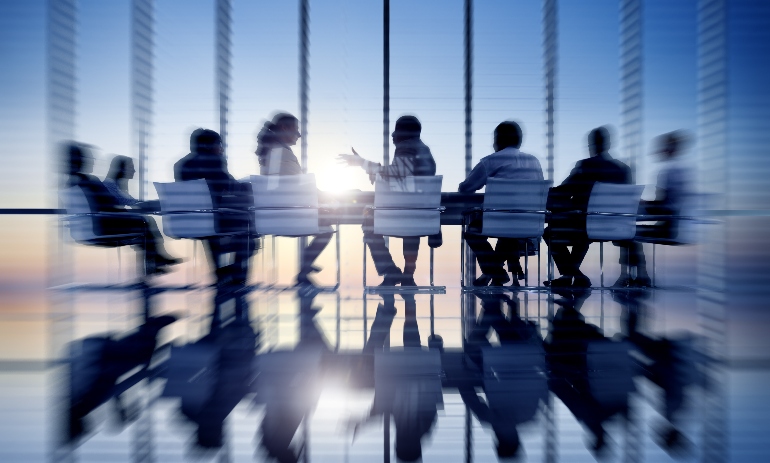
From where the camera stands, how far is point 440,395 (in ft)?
3.24

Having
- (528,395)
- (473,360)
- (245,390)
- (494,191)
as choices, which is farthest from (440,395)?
(494,191)

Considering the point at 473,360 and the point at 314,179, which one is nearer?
the point at 473,360

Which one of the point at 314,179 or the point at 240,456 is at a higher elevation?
the point at 314,179

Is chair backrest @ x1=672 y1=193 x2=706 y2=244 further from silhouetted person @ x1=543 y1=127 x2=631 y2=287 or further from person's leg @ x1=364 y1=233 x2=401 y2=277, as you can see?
person's leg @ x1=364 y1=233 x2=401 y2=277

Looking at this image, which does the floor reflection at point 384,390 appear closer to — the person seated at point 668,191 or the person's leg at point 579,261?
the person's leg at point 579,261

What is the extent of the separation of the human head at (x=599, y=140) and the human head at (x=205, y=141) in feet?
6.65

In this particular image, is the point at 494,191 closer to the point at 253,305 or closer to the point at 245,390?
the point at 253,305

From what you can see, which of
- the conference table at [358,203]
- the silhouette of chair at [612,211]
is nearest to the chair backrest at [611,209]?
the silhouette of chair at [612,211]

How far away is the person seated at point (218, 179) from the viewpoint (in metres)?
2.55

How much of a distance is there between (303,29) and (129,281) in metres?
1.91

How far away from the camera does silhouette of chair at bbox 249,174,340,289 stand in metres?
2.45

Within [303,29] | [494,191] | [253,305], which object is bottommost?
[253,305]

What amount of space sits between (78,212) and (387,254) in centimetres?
168

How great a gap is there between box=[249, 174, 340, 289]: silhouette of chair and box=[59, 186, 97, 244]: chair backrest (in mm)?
926
